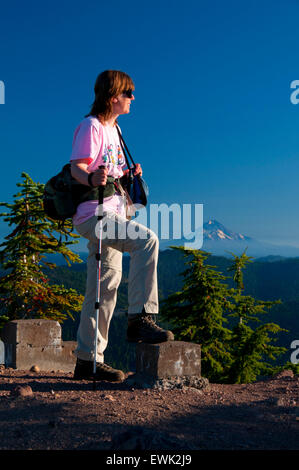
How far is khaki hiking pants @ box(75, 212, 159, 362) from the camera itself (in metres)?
5.10

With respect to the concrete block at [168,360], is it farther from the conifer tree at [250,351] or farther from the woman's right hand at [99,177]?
the conifer tree at [250,351]

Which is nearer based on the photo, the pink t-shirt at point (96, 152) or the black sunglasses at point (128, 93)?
the pink t-shirt at point (96, 152)

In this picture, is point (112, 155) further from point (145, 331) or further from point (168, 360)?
point (168, 360)

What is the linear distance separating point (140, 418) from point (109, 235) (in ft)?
6.57

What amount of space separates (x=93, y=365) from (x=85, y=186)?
2.09m

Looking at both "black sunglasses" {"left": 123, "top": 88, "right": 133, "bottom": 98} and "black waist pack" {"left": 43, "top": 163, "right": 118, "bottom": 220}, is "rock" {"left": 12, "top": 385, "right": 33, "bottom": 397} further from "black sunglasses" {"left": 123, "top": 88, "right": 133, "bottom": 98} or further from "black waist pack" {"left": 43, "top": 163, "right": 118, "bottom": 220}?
"black sunglasses" {"left": 123, "top": 88, "right": 133, "bottom": 98}

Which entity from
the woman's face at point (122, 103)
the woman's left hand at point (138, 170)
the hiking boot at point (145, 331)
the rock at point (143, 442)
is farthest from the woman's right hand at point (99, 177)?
the rock at point (143, 442)

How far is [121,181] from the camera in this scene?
→ 5621 mm

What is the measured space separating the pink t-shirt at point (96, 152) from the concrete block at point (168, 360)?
5.61 feet

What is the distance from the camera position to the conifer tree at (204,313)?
21391 millimetres

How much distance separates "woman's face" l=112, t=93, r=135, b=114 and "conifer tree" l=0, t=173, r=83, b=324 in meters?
10.6

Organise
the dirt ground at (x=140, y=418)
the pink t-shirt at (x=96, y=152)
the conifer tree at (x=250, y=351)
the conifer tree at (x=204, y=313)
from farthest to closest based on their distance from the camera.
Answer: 1. the conifer tree at (x=250, y=351)
2. the conifer tree at (x=204, y=313)
3. the pink t-shirt at (x=96, y=152)
4. the dirt ground at (x=140, y=418)

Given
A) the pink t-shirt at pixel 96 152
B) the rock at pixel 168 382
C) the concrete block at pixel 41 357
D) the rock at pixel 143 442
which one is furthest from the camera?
the concrete block at pixel 41 357
